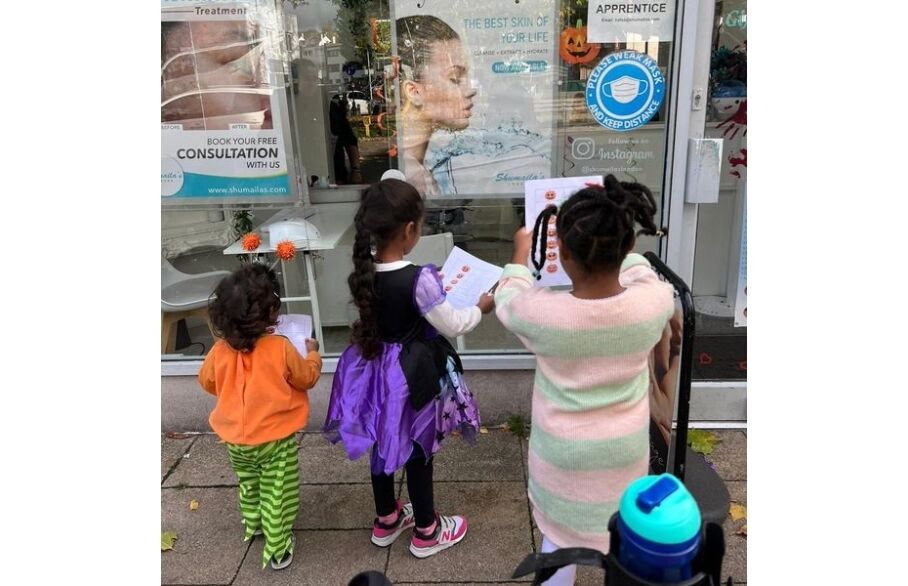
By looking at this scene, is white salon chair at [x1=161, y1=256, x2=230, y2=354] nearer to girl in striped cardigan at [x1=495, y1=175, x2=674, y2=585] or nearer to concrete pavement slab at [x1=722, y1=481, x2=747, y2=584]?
girl in striped cardigan at [x1=495, y1=175, x2=674, y2=585]

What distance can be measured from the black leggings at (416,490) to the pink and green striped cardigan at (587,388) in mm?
722

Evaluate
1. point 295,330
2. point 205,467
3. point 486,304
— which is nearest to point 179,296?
point 205,467

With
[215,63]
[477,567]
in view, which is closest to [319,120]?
[215,63]

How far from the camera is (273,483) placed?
274 cm

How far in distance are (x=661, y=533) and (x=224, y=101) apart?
11.4 ft

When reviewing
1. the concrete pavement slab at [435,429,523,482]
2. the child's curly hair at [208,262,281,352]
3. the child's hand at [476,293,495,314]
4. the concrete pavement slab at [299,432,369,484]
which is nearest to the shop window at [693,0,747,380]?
the concrete pavement slab at [435,429,523,482]

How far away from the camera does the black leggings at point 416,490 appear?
8.84 ft

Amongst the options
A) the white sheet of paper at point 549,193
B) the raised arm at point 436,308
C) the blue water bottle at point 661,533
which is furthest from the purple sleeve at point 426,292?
the blue water bottle at point 661,533

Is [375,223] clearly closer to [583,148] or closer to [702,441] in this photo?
[583,148]

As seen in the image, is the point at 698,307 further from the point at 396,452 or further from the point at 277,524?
the point at 277,524

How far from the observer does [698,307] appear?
400 centimetres

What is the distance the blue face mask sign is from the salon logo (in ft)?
8.21

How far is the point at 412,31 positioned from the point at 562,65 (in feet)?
2.92

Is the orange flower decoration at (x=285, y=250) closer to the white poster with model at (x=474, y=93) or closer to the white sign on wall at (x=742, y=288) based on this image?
the white poster with model at (x=474, y=93)
